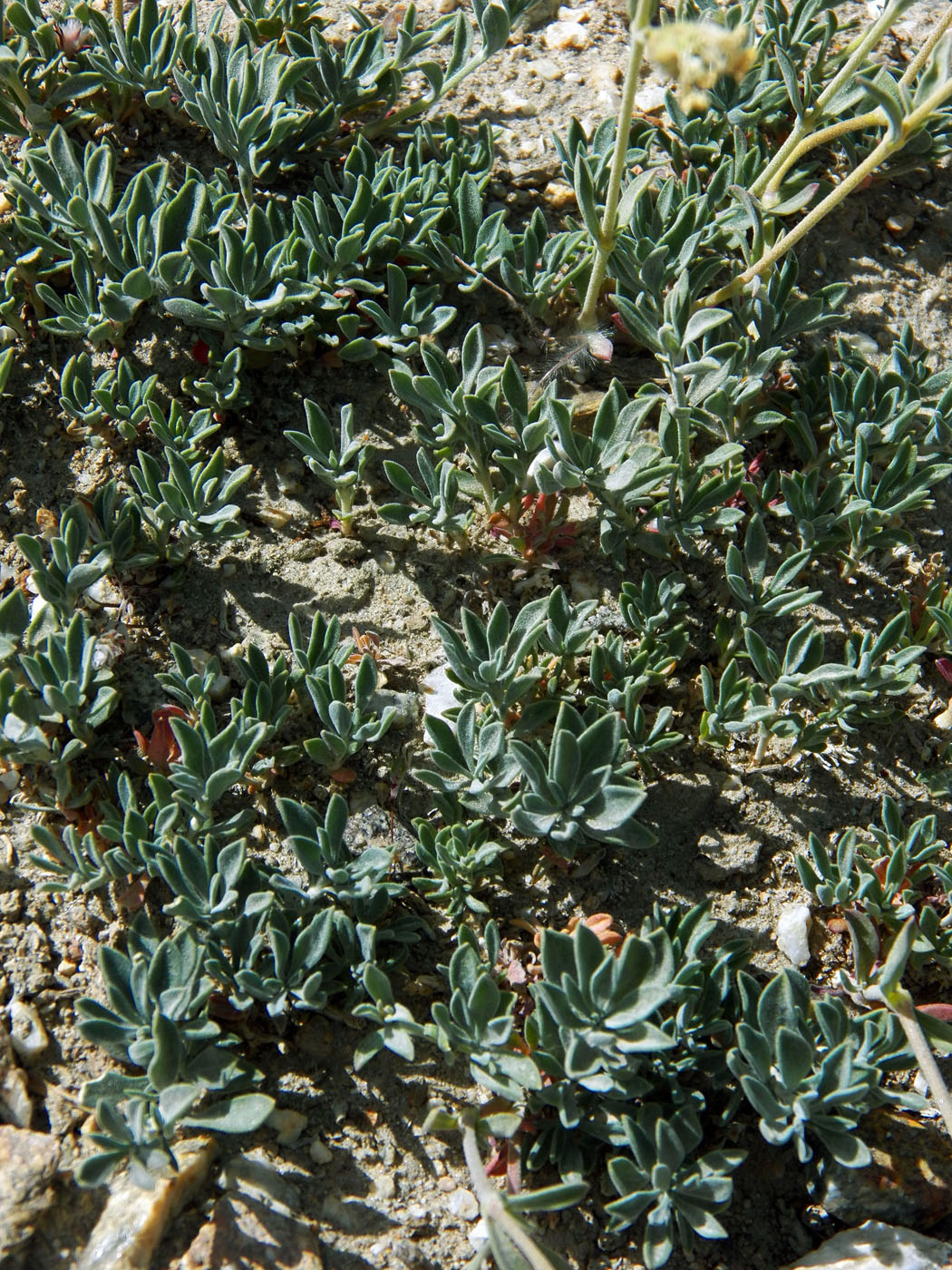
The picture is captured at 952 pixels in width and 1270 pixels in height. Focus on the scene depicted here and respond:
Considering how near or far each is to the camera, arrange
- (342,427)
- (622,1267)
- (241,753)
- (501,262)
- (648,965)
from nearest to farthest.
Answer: (648,965), (622,1267), (241,753), (342,427), (501,262)

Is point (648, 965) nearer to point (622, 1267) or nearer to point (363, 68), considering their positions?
point (622, 1267)

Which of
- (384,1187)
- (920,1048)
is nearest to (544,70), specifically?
(920,1048)

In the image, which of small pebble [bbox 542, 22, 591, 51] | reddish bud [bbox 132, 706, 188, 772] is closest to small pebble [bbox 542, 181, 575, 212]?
small pebble [bbox 542, 22, 591, 51]

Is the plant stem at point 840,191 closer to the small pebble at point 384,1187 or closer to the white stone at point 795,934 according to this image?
the white stone at point 795,934

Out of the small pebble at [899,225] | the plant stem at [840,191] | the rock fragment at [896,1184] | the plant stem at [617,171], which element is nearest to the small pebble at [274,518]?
the plant stem at [617,171]

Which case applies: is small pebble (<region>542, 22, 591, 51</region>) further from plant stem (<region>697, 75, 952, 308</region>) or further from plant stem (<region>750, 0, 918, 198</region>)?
plant stem (<region>697, 75, 952, 308</region>)

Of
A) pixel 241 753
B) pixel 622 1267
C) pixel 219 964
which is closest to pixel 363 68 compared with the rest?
pixel 241 753

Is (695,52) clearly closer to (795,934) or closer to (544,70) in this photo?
(544,70)

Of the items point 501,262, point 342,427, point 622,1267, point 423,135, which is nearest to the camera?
point 622,1267
